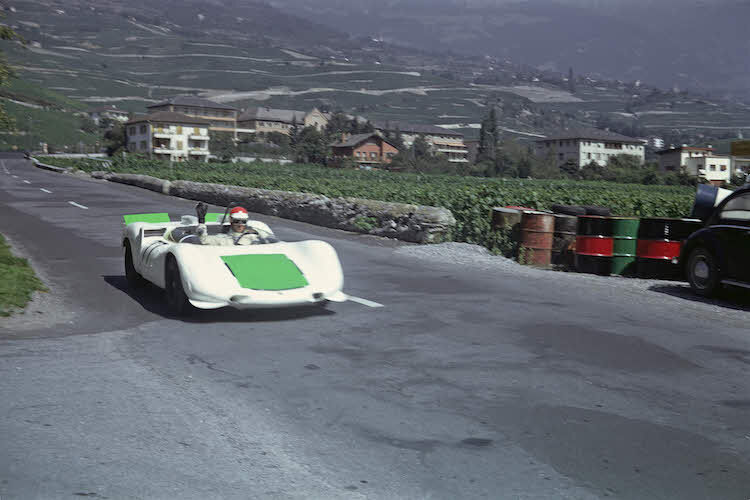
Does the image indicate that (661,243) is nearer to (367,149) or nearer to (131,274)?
(131,274)

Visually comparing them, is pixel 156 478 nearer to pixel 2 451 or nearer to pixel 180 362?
pixel 2 451

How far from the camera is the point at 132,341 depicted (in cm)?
732

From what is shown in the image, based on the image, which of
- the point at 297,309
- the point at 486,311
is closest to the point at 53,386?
the point at 297,309

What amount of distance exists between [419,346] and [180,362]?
229 centimetres

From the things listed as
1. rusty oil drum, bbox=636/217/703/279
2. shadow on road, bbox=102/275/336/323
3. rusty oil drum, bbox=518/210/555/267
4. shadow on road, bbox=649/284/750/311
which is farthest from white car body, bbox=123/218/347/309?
rusty oil drum, bbox=636/217/703/279

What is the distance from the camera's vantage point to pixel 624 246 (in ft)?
44.3

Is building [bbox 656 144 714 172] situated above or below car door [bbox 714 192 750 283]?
above

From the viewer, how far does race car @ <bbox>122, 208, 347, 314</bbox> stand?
8.02 metres

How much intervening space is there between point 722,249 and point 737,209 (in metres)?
0.68

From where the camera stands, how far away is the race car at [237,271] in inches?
316

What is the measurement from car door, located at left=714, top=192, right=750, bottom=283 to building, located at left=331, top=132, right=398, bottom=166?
148m

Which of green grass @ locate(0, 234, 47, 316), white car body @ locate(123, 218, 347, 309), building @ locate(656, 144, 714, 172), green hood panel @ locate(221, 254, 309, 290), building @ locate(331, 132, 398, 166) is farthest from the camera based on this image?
building @ locate(331, 132, 398, 166)

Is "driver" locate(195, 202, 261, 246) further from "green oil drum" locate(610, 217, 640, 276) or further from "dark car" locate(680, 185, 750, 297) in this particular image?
"green oil drum" locate(610, 217, 640, 276)

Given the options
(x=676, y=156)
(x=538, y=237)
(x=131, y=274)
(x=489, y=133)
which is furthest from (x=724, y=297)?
(x=489, y=133)
